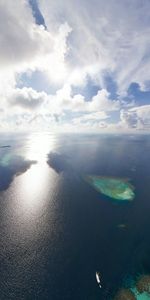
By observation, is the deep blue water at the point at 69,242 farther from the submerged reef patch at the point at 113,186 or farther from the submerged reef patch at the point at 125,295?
the submerged reef patch at the point at 113,186

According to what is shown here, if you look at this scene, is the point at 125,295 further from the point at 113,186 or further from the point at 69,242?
the point at 113,186

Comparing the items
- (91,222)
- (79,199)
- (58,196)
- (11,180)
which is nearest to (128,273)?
(91,222)

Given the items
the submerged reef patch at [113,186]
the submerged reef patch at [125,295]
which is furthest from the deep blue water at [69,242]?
the submerged reef patch at [113,186]

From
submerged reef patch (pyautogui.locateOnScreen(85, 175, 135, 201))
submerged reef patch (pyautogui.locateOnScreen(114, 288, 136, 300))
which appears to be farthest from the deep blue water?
submerged reef patch (pyautogui.locateOnScreen(85, 175, 135, 201))

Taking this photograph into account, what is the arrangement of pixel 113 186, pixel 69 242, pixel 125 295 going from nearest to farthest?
pixel 125 295 < pixel 69 242 < pixel 113 186

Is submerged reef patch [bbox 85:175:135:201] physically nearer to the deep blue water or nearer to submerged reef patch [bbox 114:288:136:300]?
the deep blue water

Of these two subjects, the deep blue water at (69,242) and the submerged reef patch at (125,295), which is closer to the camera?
the submerged reef patch at (125,295)

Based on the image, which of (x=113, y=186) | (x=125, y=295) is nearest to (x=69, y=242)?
(x=125, y=295)

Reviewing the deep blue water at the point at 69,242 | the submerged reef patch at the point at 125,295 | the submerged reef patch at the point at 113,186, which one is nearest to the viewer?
the submerged reef patch at the point at 125,295
